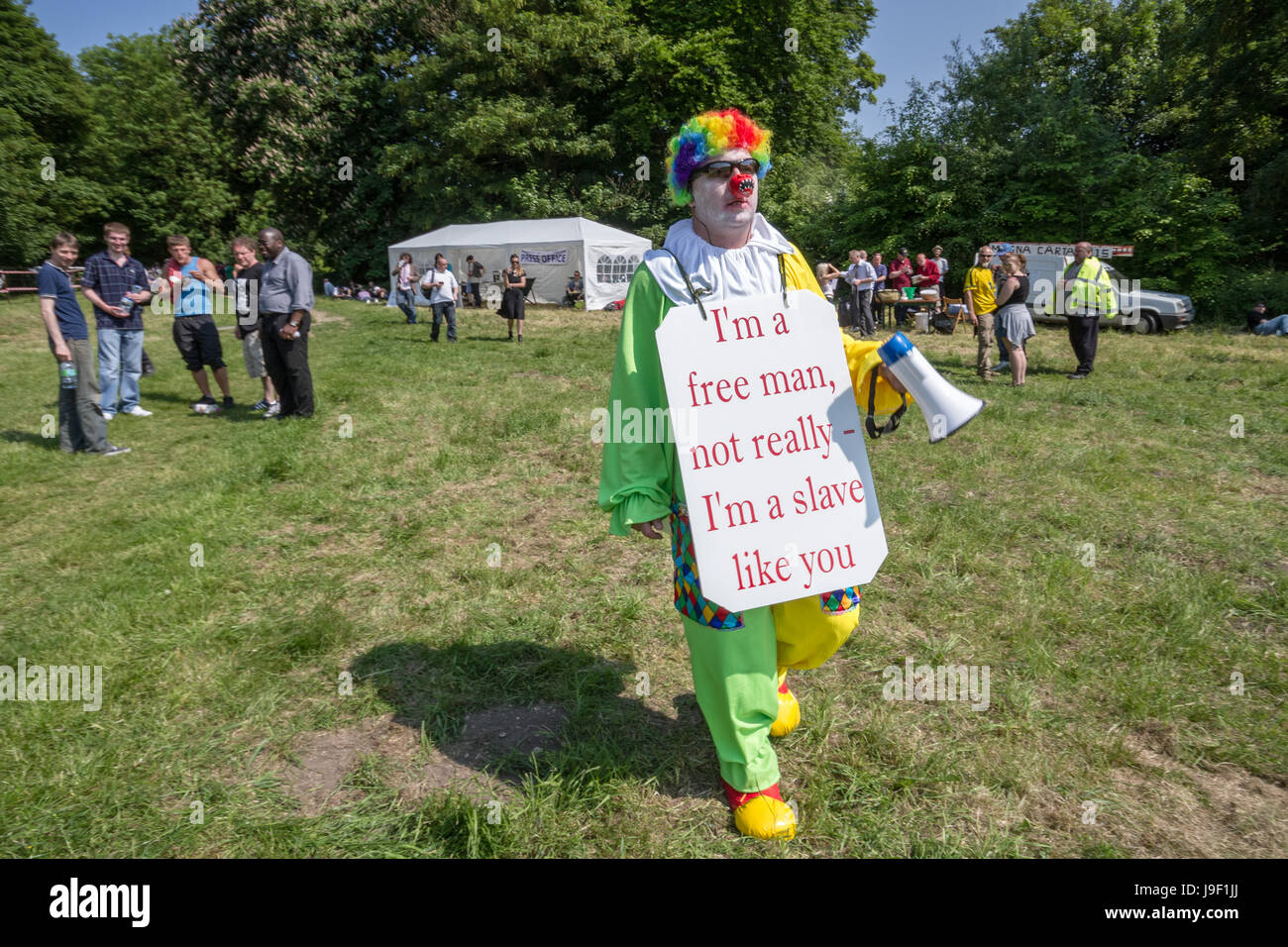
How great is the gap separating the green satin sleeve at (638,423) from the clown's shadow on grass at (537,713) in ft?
3.19

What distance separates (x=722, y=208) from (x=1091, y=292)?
924 cm

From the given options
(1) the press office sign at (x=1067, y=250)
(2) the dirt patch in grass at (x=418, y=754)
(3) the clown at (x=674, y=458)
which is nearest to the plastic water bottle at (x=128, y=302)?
(2) the dirt patch in grass at (x=418, y=754)

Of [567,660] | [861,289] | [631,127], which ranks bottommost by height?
[567,660]

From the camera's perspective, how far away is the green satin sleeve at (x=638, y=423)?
2377 millimetres

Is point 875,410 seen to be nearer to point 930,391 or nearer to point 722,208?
point 930,391

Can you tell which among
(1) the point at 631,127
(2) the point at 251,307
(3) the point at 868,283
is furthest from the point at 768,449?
(1) the point at 631,127

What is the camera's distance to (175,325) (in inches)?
334

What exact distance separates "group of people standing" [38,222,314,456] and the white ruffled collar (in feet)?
18.8

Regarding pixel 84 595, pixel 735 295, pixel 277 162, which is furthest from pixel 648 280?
pixel 277 162

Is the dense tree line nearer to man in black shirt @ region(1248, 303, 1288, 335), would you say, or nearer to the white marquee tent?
man in black shirt @ region(1248, 303, 1288, 335)

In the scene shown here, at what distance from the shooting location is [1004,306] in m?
9.58

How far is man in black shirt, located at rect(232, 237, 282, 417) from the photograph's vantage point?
25.1ft

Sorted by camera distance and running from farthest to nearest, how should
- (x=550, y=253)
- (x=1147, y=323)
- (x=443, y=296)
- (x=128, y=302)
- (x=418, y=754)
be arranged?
(x=550, y=253) < (x=1147, y=323) < (x=443, y=296) < (x=128, y=302) < (x=418, y=754)

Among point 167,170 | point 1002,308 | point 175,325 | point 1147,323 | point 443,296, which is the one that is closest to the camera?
point 175,325
